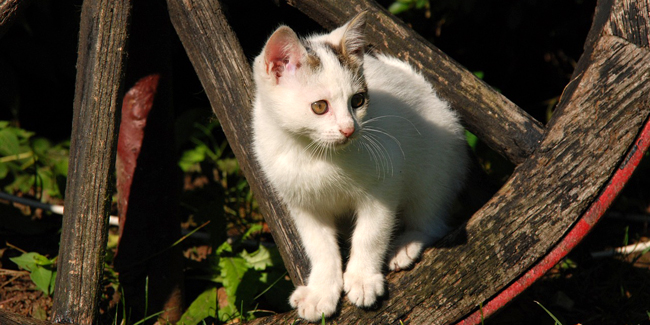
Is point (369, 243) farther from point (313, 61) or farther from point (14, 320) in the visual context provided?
point (14, 320)

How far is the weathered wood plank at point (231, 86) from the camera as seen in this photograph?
2082 mm

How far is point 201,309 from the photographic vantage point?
2611 millimetres

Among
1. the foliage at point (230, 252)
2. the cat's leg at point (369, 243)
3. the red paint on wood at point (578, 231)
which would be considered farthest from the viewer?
the foliage at point (230, 252)

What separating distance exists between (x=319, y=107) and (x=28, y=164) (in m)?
2.42

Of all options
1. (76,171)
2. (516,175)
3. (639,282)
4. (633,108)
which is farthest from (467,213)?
(76,171)

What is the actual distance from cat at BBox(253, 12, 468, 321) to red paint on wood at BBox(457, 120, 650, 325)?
0.33 meters

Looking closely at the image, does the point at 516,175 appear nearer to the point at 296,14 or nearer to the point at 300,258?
the point at 300,258

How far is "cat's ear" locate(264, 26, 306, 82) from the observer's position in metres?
1.83

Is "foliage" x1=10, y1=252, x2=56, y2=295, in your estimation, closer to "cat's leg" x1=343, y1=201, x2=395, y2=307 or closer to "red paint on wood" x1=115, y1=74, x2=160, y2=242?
"red paint on wood" x1=115, y1=74, x2=160, y2=242

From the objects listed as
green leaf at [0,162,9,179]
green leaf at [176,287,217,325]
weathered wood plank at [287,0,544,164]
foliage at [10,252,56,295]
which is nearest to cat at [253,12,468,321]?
weathered wood plank at [287,0,544,164]

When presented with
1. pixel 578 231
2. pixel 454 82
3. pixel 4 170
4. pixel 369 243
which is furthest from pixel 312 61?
pixel 4 170

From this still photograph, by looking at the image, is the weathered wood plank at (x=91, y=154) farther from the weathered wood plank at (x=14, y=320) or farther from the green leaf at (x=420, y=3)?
the green leaf at (x=420, y=3)

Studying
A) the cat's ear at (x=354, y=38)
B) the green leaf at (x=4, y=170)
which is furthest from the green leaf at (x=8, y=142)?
the cat's ear at (x=354, y=38)

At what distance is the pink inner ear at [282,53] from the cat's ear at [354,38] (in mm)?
182
